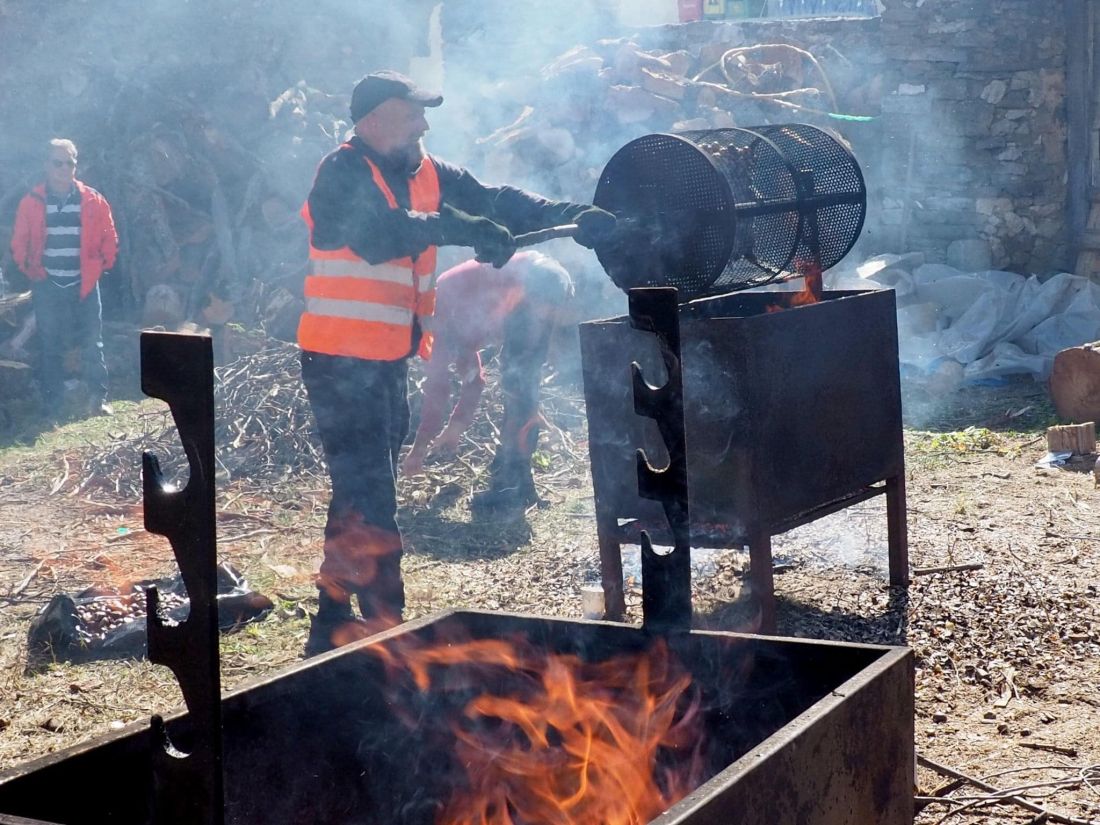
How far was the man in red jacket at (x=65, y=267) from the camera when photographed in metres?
10.3

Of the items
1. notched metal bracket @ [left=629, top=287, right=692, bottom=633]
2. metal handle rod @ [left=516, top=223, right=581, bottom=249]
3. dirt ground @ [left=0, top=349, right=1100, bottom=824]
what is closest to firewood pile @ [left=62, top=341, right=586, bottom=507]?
dirt ground @ [left=0, top=349, right=1100, bottom=824]

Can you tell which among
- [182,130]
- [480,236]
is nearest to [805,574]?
[480,236]

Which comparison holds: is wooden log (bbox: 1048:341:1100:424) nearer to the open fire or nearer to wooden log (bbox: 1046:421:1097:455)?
wooden log (bbox: 1046:421:1097:455)

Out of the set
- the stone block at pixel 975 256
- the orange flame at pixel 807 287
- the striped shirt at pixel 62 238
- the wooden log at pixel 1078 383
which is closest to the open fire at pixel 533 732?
the orange flame at pixel 807 287

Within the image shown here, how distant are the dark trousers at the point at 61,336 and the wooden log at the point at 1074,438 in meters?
7.83

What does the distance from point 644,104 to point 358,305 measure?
7825 mm

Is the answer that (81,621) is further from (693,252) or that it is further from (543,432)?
(543,432)

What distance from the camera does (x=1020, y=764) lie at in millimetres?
3484

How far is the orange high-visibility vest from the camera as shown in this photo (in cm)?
476

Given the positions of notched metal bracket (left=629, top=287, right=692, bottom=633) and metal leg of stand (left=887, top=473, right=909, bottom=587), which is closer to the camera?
notched metal bracket (left=629, top=287, right=692, bottom=633)

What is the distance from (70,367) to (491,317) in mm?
5333

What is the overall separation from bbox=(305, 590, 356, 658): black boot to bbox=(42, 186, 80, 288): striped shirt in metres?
6.75

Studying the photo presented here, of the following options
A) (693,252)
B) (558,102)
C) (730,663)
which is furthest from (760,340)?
(558,102)

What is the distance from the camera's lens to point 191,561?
Result: 1692 millimetres
